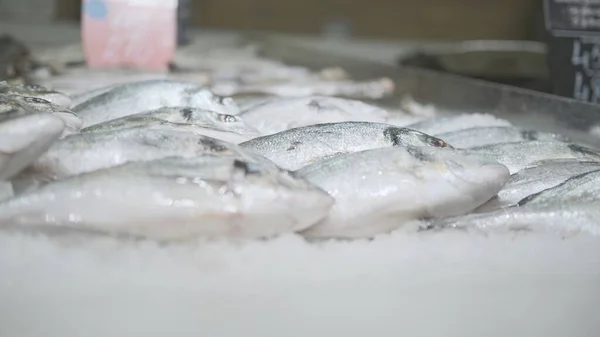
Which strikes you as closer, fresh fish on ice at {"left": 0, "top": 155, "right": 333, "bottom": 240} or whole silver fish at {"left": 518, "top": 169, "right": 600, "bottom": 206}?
fresh fish on ice at {"left": 0, "top": 155, "right": 333, "bottom": 240}

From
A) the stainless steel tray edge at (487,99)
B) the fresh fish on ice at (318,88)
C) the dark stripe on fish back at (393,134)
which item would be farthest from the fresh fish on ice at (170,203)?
the fresh fish on ice at (318,88)

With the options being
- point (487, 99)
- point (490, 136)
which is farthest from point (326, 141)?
point (487, 99)

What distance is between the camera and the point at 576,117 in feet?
5.20

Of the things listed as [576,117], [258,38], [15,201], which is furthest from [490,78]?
[15,201]

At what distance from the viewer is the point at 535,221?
91 cm

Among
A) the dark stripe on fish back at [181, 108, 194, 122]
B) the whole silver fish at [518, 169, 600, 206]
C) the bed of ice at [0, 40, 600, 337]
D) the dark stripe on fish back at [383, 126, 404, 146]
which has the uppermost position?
the dark stripe on fish back at [383, 126, 404, 146]

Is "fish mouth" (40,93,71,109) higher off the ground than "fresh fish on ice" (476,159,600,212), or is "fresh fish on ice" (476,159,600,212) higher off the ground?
"fresh fish on ice" (476,159,600,212)

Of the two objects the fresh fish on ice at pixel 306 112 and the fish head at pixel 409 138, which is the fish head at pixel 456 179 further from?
the fresh fish on ice at pixel 306 112

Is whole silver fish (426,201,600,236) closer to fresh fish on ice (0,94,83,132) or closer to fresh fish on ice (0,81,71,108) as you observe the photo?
fresh fish on ice (0,94,83,132)

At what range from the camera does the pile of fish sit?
31.0 inches

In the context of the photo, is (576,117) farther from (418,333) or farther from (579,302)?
(418,333)

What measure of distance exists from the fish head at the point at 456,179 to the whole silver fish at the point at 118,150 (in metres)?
0.23

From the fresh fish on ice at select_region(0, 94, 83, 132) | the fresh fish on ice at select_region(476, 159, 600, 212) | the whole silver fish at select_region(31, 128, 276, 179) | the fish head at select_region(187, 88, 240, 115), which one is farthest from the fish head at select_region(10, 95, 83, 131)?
the fresh fish on ice at select_region(476, 159, 600, 212)

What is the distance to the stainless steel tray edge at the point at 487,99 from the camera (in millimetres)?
1583
